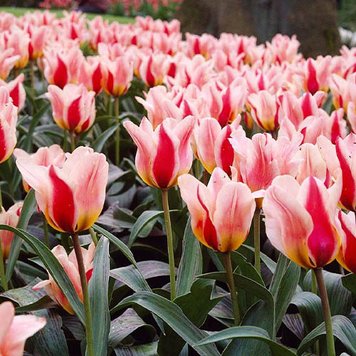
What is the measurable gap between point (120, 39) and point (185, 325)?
388cm

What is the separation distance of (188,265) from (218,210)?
36 cm

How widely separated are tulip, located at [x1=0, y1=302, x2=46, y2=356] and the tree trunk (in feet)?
21.9

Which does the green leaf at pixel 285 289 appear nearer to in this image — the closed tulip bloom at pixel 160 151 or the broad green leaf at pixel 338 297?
the broad green leaf at pixel 338 297

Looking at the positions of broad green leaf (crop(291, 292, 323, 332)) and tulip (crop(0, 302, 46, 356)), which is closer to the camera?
tulip (crop(0, 302, 46, 356))

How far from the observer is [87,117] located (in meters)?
2.49

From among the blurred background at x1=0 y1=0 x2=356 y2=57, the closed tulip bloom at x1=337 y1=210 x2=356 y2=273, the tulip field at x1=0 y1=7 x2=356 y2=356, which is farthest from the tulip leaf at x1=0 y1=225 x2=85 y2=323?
the blurred background at x1=0 y1=0 x2=356 y2=57

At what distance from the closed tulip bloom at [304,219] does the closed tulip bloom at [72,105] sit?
128cm

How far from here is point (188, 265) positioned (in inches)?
68.0

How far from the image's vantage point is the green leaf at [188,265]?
1.71 meters

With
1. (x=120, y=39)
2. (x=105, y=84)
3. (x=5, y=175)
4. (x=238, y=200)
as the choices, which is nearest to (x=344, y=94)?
(x=105, y=84)

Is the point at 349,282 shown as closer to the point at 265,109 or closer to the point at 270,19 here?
the point at 265,109

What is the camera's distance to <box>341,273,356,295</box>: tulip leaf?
1.55 m

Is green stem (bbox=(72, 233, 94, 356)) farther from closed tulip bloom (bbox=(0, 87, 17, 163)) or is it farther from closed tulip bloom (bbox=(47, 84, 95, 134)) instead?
closed tulip bloom (bbox=(47, 84, 95, 134))

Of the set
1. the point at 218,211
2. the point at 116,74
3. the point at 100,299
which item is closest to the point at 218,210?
the point at 218,211
